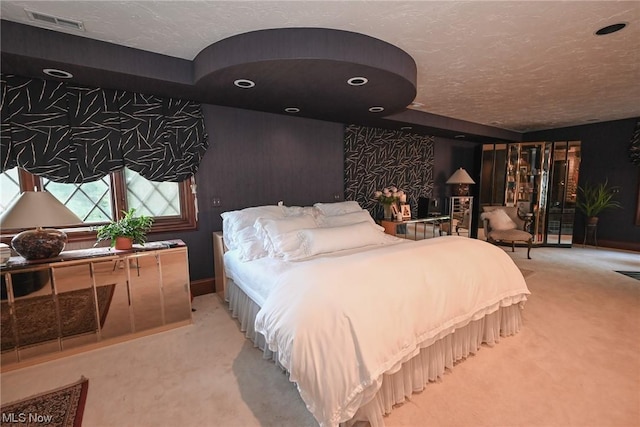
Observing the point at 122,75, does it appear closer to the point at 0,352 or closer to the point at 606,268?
the point at 0,352

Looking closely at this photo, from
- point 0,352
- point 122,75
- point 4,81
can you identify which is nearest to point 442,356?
point 0,352

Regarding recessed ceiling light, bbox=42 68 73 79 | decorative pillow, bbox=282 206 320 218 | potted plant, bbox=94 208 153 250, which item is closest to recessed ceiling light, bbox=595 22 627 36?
decorative pillow, bbox=282 206 320 218

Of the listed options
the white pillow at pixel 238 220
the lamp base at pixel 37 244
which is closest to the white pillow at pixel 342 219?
the white pillow at pixel 238 220

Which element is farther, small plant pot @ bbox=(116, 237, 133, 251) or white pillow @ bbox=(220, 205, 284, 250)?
white pillow @ bbox=(220, 205, 284, 250)

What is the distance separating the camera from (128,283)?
235 cm

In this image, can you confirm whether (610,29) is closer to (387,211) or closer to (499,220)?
(387,211)

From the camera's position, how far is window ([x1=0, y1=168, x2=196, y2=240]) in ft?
7.86

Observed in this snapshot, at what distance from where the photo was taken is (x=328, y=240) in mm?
2502

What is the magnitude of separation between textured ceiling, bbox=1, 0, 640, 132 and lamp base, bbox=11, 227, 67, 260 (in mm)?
1449

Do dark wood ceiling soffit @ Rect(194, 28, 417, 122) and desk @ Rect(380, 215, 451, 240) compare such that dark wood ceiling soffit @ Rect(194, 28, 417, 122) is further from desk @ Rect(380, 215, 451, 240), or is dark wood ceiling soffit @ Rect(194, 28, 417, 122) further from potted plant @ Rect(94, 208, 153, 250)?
desk @ Rect(380, 215, 451, 240)

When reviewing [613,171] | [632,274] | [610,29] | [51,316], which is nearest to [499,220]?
[632,274]

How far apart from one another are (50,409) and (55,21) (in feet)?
7.89

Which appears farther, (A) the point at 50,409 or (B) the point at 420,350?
(B) the point at 420,350

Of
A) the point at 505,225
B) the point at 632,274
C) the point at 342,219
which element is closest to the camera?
the point at 342,219
